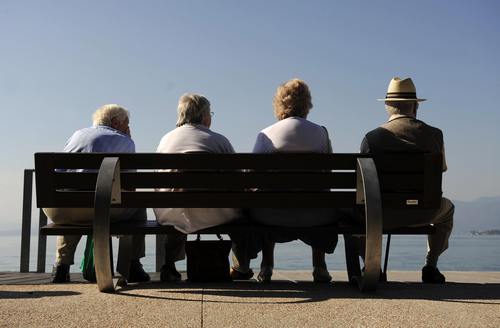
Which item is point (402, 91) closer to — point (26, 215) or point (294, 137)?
point (294, 137)

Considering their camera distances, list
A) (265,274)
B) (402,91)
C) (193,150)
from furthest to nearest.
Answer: (402,91) → (265,274) → (193,150)

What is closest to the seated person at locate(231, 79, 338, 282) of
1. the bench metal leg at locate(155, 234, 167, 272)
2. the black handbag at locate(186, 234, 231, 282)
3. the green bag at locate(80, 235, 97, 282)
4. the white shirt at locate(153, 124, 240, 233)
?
the white shirt at locate(153, 124, 240, 233)

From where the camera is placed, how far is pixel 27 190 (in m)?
9.38

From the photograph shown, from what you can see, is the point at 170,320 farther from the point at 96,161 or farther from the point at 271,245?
the point at 271,245

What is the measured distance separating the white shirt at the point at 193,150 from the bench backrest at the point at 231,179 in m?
0.38

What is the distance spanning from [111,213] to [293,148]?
5.18 ft

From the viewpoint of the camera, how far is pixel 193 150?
593cm

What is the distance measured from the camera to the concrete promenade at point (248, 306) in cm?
396

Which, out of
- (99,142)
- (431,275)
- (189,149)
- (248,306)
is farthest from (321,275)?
(99,142)

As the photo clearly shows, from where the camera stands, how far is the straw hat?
6.48 metres

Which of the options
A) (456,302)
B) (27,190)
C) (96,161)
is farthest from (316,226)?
(27,190)

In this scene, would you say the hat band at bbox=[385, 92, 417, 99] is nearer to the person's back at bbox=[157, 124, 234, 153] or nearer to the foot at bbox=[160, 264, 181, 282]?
the person's back at bbox=[157, 124, 234, 153]

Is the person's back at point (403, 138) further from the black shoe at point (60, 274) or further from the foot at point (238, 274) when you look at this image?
the black shoe at point (60, 274)

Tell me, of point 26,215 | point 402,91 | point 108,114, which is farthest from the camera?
point 26,215
